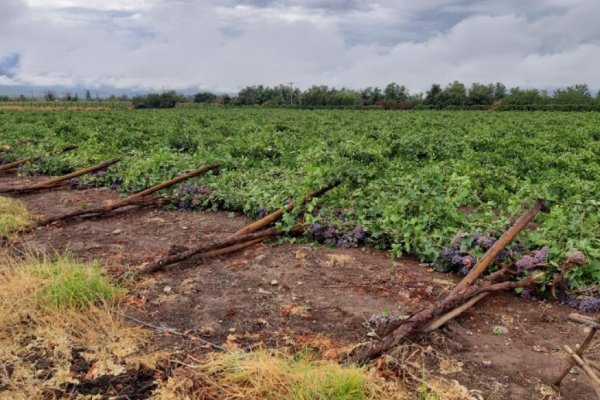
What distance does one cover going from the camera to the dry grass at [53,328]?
10.5ft

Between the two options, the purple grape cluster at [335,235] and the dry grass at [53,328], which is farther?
the purple grape cluster at [335,235]

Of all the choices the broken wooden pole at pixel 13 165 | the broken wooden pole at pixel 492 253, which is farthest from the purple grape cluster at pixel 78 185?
the broken wooden pole at pixel 492 253

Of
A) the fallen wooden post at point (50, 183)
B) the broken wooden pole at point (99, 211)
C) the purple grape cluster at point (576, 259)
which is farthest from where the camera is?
the fallen wooden post at point (50, 183)

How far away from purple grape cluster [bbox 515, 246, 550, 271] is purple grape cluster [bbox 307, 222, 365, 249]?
170cm

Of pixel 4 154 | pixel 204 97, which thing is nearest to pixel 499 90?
pixel 204 97

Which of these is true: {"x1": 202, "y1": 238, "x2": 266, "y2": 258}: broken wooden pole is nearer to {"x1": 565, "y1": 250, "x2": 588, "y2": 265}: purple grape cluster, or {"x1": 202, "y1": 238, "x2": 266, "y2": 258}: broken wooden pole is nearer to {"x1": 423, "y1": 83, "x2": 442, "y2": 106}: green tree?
{"x1": 565, "y1": 250, "x2": 588, "y2": 265}: purple grape cluster

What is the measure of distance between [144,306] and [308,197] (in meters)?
2.60

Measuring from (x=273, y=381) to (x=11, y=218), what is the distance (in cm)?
521

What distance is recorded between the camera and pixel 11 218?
6.46 metres

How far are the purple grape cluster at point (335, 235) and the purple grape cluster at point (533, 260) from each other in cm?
170

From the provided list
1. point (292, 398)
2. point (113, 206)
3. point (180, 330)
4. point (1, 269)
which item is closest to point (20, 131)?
point (113, 206)

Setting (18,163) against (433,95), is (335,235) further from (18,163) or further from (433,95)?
(433,95)

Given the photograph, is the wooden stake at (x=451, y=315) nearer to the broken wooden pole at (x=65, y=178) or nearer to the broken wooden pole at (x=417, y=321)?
the broken wooden pole at (x=417, y=321)

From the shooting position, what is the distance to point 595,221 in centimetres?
491
